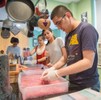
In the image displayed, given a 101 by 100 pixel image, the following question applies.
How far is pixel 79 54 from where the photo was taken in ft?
3.90

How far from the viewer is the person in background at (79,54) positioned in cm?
105

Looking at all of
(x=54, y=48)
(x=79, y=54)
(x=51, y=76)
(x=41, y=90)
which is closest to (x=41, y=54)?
(x=54, y=48)

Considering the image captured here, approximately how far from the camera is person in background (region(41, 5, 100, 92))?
1.05 meters

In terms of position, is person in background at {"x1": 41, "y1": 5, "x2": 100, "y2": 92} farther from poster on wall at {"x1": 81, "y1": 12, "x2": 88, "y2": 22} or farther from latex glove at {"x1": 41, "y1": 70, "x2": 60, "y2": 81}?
poster on wall at {"x1": 81, "y1": 12, "x2": 88, "y2": 22}

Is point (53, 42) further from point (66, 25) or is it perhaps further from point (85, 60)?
point (85, 60)

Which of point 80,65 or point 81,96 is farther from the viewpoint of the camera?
point 80,65

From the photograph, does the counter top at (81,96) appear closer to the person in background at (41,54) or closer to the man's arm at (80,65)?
the man's arm at (80,65)

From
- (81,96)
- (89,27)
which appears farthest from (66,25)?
(81,96)

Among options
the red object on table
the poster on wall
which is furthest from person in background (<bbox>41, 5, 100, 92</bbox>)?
the poster on wall

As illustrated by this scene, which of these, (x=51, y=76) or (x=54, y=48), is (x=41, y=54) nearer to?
(x=54, y=48)

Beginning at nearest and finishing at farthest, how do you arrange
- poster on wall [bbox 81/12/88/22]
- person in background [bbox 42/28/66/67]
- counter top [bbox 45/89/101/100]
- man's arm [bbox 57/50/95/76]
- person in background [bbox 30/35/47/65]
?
counter top [bbox 45/89/101/100] < man's arm [bbox 57/50/95/76] < person in background [bbox 42/28/66/67] < person in background [bbox 30/35/47/65] < poster on wall [bbox 81/12/88/22]

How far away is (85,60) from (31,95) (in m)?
0.43

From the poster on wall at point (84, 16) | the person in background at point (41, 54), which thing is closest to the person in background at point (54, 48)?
the person in background at point (41, 54)

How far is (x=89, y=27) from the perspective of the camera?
3.68 ft
